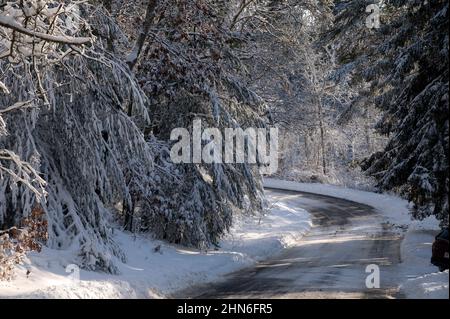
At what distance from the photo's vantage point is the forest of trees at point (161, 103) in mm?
10086

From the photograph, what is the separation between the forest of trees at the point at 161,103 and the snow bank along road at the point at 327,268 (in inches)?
75.9

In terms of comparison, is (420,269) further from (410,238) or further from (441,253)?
(410,238)

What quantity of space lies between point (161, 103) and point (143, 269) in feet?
20.0

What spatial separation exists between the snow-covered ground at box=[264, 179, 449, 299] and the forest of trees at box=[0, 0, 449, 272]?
1.42 m

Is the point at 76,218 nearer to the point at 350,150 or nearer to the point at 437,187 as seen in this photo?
the point at 437,187

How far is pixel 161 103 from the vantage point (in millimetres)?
16312

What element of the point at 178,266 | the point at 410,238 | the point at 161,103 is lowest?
the point at 410,238

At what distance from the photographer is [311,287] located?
35.4ft

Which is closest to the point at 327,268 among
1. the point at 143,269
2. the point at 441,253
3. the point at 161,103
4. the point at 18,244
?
the point at 441,253

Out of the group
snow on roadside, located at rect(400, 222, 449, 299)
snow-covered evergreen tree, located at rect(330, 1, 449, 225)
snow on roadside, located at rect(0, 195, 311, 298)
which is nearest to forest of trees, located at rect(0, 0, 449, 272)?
snow-covered evergreen tree, located at rect(330, 1, 449, 225)

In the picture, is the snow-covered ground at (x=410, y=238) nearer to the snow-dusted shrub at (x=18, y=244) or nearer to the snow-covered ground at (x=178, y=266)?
the snow-covered ground at (x=178, y=266)

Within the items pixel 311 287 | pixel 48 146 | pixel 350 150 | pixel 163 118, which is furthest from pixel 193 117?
pixel 350 150

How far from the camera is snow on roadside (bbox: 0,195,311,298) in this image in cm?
919
